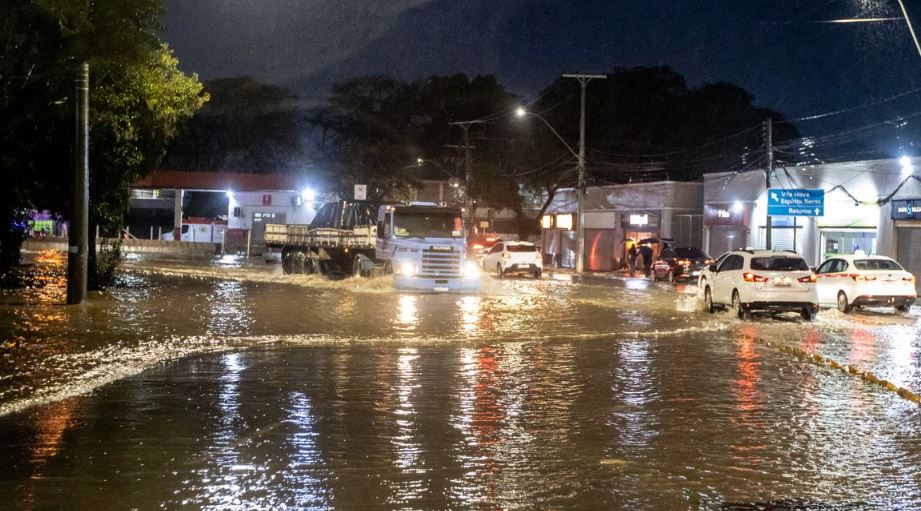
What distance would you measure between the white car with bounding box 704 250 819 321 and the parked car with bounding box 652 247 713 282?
17976mm

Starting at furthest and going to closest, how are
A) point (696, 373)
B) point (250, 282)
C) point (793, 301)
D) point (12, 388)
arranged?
1. point (250, 282)
2. point (793, 301)
3. point (696, 373)
4. point (12, 388)

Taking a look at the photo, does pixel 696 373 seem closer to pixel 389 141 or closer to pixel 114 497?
pixel 114 497

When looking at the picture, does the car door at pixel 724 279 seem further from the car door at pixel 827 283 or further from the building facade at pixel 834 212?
the building facade at pixel 834 212

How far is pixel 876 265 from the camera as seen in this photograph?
2502 cm

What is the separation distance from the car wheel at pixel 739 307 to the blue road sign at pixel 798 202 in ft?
56.9

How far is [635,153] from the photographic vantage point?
67938mm

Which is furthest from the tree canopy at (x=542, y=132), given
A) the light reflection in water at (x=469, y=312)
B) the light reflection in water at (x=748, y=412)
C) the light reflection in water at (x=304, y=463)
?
the light reflection in water at (x=304, y=463)

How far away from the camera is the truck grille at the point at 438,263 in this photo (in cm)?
2991

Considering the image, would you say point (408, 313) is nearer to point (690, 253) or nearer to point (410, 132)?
point (690, 253)

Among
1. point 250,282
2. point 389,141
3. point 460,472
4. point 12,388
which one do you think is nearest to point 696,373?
point 460,472

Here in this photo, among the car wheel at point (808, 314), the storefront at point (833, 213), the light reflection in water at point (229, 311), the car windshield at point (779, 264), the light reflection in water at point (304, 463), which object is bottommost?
the light reflection in water at point (304, 463)

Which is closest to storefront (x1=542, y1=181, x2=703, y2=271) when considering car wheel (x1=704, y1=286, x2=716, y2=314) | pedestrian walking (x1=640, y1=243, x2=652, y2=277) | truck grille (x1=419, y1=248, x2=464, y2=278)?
pedestrian walking (x1=640, y1=243, x2=652, y2=277)

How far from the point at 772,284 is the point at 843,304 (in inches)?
154

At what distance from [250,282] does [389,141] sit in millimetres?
40446
